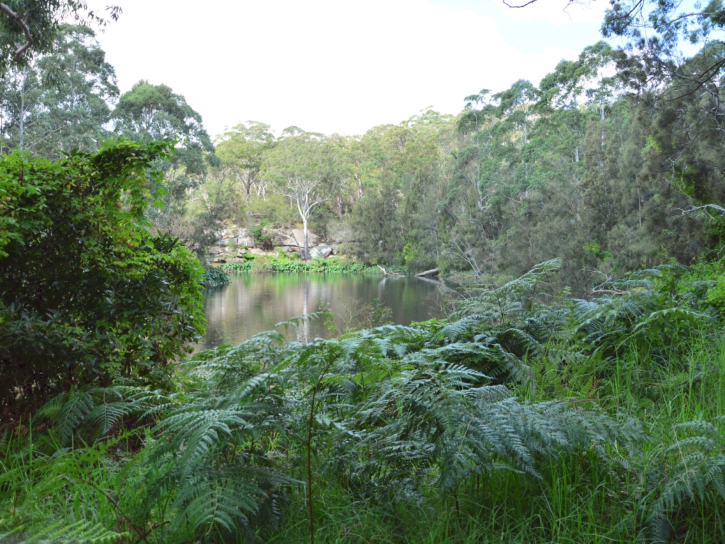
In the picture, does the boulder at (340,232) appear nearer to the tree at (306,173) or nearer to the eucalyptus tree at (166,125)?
the tree at (306,173)

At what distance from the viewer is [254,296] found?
21156 mm

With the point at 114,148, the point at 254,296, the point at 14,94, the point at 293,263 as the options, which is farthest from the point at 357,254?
the point at 114,148

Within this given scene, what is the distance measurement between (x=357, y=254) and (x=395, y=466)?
35001mm

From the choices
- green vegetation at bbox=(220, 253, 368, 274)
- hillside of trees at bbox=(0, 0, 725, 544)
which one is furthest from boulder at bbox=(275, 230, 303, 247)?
hillside of trees at bbox=(0, 0, 725, 544)

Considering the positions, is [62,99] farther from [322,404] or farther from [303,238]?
[303,238]

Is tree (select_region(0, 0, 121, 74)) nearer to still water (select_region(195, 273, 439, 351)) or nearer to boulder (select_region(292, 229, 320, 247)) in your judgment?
still water (select_region(195, 273, 439, 351))

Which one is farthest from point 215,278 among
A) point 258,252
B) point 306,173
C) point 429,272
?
point 306,173

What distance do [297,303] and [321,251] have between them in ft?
66.6

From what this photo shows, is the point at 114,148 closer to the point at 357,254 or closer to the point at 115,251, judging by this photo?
the point at 115,251

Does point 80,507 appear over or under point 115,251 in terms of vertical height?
under

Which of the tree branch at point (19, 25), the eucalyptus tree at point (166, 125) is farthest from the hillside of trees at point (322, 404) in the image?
the eucalyptus tree at point (166, 125)

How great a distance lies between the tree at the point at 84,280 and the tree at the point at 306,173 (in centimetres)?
3620

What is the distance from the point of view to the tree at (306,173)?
38344 millimetres

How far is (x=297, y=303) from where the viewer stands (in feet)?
62.7
